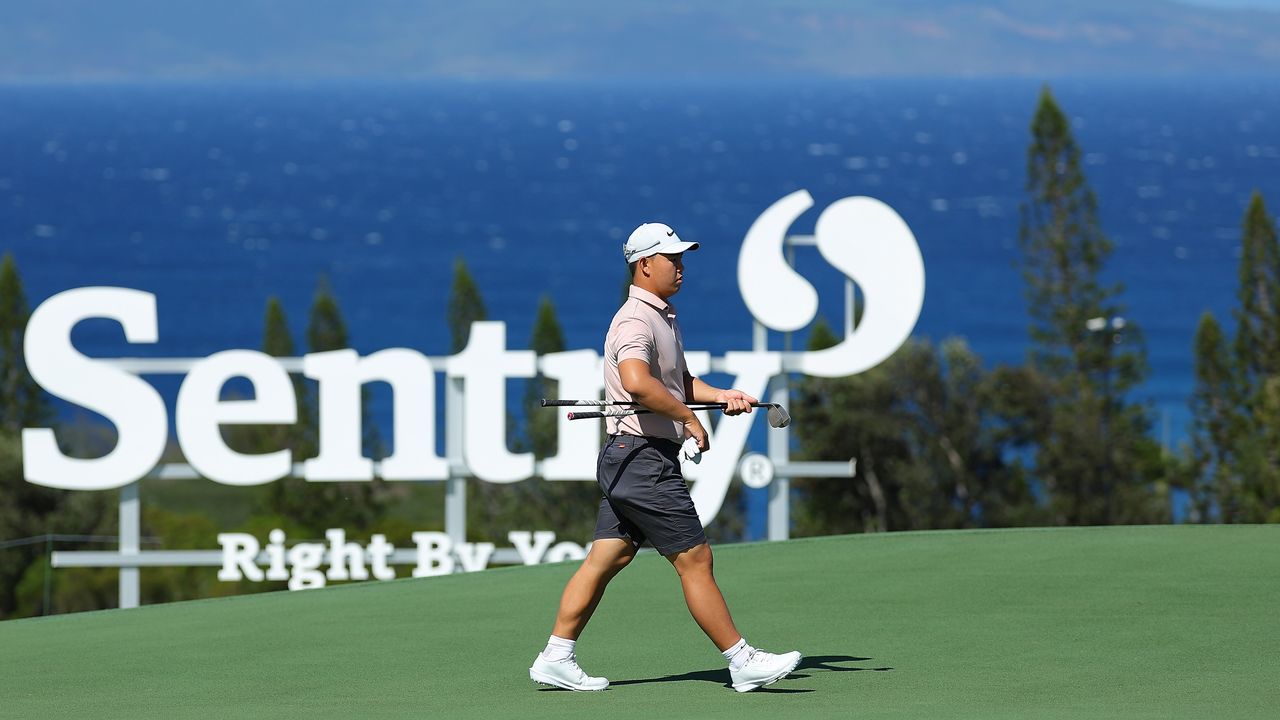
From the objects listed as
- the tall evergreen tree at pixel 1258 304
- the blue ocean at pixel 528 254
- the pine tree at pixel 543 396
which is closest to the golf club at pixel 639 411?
the pine tree at pixel 543 396

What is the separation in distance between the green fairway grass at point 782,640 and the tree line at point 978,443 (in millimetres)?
35888

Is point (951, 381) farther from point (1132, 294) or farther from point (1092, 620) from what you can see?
point (1132, 294)

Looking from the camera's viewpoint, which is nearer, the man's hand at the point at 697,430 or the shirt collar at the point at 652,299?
the man's hand at the point at 697,430

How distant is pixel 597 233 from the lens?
166m

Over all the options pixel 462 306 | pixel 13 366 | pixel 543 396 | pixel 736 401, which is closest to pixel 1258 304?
pixel 543 396

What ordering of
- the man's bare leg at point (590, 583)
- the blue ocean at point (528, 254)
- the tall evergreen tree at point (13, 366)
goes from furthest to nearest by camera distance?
1. the blue ocean at point (528, 254)
2. the tall evergreen tree at point (13, 366)
3. the man's bare leg at point (590, 583)

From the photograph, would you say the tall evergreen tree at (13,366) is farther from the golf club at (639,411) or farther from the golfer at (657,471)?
the golfer at (657,471)

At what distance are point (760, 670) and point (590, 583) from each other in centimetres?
69

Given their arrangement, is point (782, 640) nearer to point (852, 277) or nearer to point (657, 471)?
point (657, 471)

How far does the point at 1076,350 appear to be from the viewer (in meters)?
56.7

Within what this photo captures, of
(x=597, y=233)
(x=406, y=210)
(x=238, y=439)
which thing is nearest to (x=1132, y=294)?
(x=597, y=233)

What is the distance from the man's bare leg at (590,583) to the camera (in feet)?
23.4

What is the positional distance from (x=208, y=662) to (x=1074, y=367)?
50507 mm

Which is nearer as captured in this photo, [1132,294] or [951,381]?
[951,381]
